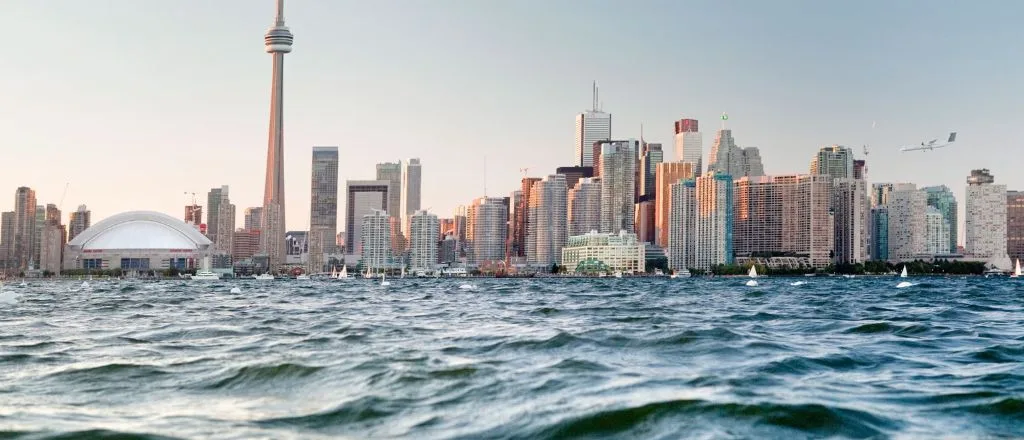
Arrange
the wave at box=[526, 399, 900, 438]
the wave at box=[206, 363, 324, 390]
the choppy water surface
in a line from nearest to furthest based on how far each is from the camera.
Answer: the wave at box=[526, 399, 900, 438], the choppy water surface, the wave at box=[206, 363, 324, 390]

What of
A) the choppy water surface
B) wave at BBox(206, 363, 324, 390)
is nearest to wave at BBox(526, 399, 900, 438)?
the choppy water surface

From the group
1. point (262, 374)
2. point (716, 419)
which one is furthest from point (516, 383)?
point (262, 374)

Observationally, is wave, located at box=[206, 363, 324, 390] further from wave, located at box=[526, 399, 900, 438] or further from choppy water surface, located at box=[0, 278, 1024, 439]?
wave, located at box=[526, 399, 900, 438]

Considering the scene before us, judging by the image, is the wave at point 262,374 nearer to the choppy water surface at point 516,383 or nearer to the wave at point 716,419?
the choppy water surface at point 516,383

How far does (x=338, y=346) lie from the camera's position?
33.9 meters

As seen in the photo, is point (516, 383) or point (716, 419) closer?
point (716, 419)

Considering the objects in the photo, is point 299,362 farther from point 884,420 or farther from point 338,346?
point 884,420

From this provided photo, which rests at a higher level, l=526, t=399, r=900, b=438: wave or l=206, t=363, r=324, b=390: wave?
l=526, t=399, r=900, b=438: wave

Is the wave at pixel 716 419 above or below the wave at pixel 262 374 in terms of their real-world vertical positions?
above

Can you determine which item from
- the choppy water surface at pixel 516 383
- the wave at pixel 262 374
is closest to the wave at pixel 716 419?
the choppy water surface at pixel 516 383

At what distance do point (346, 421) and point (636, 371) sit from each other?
378 inches

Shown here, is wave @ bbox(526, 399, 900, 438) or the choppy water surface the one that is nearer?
wave @ bbox(526, 399, 900, 438)

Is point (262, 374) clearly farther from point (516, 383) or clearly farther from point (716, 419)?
point (716, 419)

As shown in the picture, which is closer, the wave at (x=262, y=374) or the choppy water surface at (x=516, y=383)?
the choppy water surface at (x=516, y=383)
